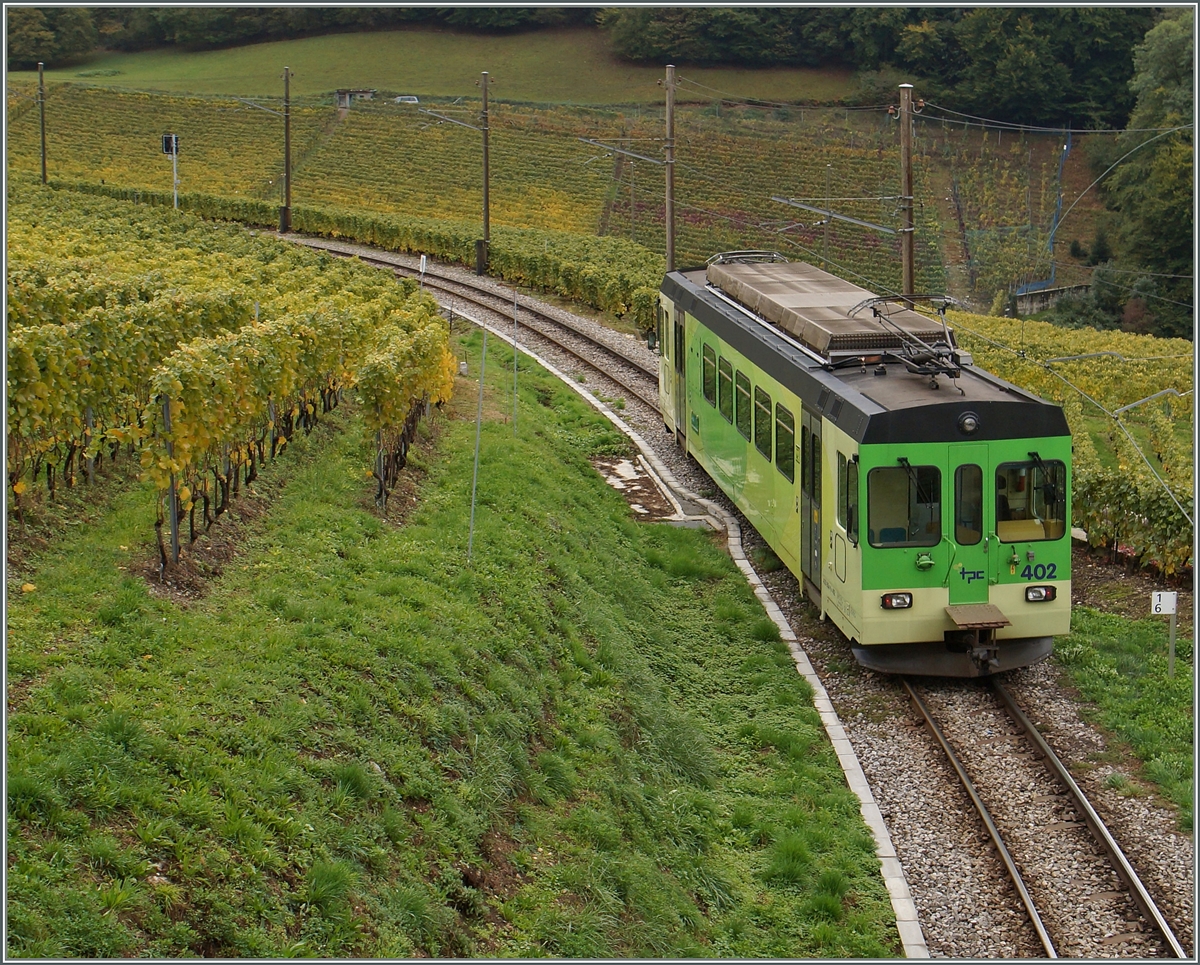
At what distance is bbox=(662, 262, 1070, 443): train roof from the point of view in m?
13.3

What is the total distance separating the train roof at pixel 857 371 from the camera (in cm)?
1327

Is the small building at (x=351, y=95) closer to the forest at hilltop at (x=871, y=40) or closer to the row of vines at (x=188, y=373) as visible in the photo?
the forest at hilltop at (x=871, y=40)

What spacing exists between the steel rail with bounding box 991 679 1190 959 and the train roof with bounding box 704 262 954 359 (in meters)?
4.35

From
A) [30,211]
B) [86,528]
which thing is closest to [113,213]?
[30,211]

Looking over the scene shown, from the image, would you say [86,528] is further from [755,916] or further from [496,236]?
[496,236]

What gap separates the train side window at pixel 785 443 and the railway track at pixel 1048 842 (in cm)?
324

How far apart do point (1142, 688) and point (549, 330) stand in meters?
22.2

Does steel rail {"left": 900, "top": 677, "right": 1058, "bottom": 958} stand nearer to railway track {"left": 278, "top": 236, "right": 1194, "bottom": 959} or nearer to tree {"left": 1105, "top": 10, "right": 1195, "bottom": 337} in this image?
railway track {"left": 278, "top": 236, "right": 1194, "bottom": 959}

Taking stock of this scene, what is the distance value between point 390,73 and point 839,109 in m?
38.8

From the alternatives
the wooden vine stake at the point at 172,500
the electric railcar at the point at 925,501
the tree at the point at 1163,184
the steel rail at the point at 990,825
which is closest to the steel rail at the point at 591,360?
the electric railcar at the point at 925,501

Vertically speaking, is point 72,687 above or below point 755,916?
above

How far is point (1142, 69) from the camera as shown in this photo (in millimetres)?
85562

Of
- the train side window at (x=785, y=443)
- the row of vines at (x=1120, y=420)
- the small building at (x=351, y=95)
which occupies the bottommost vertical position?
the row of vines at (x=1120, y=420)

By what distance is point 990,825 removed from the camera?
11.1 metres
